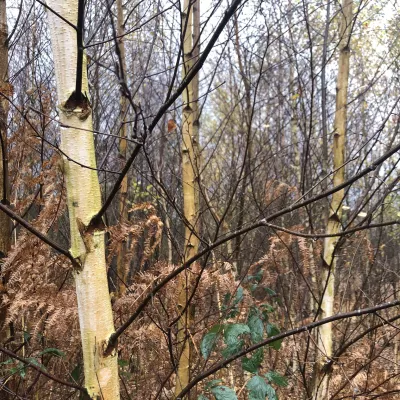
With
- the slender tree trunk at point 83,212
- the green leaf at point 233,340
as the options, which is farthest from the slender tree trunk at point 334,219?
the slender tree trunk at point 83,212

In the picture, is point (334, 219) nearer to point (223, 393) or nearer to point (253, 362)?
point (253, 362)

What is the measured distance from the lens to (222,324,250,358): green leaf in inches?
60.2

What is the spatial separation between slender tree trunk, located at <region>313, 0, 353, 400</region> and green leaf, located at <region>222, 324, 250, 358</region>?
2.70ft

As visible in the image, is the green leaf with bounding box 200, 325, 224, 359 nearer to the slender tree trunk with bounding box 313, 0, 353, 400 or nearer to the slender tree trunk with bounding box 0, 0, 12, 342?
the slender tree trunk with bounding box 313, 0, 353, 400

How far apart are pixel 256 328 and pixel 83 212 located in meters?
0.85

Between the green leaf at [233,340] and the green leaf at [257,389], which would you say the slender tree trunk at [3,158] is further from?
the green leaf at [257,389]

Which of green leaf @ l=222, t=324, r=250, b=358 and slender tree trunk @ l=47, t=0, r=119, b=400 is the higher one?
slender tree trunk @ l=47, t=0, r=119, b=400

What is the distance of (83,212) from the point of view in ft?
4.05

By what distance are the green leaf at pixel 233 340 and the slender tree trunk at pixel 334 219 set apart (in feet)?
2.70

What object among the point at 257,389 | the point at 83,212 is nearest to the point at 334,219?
the point at 257,389

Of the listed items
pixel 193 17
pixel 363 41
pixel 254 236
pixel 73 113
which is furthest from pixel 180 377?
pixel 363 41

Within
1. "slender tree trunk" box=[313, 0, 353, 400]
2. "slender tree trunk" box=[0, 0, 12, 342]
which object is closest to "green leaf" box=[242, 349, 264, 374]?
"slender tree trunk" box=[313, 0, 353, 400]

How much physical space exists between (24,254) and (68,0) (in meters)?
1.21

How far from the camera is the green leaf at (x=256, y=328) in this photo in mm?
1636
